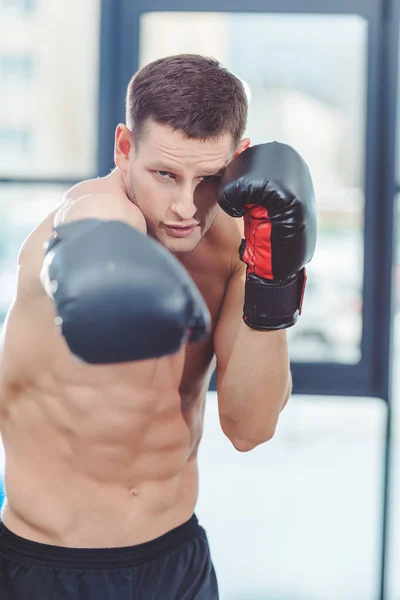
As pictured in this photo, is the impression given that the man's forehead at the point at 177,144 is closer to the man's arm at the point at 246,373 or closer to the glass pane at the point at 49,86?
the man's arm at the point at 246,373

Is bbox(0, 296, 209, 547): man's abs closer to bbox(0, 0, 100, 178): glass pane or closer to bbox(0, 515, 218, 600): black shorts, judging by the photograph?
bbox(0, 515, 218, 600): black shorts

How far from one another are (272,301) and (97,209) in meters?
0.32

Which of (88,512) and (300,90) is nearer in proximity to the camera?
(88,512)

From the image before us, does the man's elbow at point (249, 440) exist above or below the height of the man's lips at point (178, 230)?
below

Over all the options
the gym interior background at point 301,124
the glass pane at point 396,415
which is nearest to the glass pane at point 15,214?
the gym interior background at point 301,124

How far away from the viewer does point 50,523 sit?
1234 mm

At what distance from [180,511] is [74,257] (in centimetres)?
78

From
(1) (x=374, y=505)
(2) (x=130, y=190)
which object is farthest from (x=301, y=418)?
(2) (x=130, y=190)

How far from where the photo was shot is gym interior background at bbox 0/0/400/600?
255 centimetres

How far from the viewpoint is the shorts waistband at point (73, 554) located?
1.24 metres

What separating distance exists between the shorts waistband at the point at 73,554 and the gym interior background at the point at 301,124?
138cm

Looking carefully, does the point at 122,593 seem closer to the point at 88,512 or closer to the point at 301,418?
the point at 88,512

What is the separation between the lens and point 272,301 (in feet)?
3.70

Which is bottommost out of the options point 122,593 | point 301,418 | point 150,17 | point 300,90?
point 301,418
